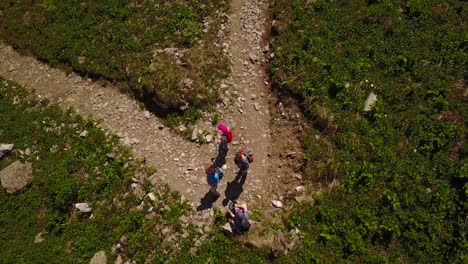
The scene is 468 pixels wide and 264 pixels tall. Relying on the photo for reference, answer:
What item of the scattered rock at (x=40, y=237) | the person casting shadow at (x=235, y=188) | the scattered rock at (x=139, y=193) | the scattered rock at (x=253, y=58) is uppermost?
the scattered rock at (x=253, y=58)

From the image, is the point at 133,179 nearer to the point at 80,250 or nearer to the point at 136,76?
the point at 80,250

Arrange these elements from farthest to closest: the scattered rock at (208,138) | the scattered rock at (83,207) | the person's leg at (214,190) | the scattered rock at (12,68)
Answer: the scattered rock at (12,68) < the scattered rock at (208,138) < the scattered rock at (83,207) < the person's leg at (214,190)

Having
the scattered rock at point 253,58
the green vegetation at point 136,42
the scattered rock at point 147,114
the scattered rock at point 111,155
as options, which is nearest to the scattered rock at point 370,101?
the scattered rock at point 253,58

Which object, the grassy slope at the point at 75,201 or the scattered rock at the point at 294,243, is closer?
the scattered rock at the point at 294,243

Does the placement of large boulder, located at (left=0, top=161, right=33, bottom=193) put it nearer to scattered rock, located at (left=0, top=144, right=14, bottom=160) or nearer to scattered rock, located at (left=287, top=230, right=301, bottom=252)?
scattered rock, located at (left=0, top=144, right=14, bottom=160)

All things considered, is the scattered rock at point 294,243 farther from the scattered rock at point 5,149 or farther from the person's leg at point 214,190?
the scattered rock at point 5,149

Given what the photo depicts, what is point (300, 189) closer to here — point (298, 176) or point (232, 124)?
point (298, 176)

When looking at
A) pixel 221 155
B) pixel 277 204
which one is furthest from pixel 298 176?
pixel 221 155
